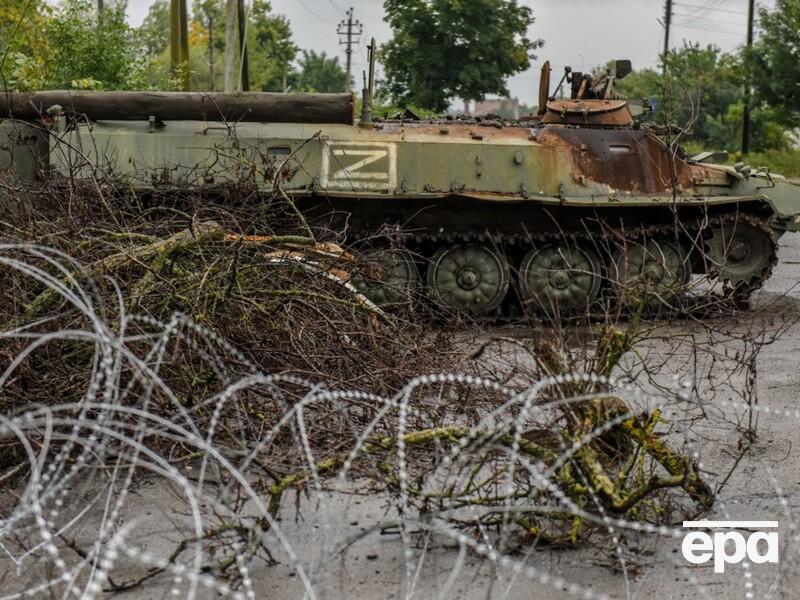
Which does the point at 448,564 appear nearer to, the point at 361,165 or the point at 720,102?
the point at 361,165

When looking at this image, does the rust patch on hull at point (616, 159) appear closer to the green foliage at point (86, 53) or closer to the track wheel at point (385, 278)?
the track wheel at point (385, 278)

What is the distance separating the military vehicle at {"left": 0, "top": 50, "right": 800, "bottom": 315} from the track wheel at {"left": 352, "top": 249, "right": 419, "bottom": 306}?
0.07 m

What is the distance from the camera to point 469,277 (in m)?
13.4

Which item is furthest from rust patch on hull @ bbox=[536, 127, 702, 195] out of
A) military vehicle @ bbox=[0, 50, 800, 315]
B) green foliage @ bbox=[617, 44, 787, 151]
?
green foliage @ bbox=[617, 44, 787, 151]

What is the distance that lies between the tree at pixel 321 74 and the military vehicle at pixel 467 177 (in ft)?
206

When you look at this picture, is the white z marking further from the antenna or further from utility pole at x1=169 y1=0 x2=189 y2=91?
utility pole at x1=169 y1=0 x2=189 y2=91

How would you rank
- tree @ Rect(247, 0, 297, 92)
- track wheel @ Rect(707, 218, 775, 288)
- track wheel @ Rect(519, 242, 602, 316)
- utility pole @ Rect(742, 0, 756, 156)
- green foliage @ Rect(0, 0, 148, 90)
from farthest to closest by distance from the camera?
tree @ Rect(247, 0, 297, 92), utility pole @ Rect(742, 0, 756, 156), green foliage @ Rect(0, 0, 148, 90), track wheel @ Rect(707, 218, 775, 288), track wheel @ Rect(519, 242, 602, 316)

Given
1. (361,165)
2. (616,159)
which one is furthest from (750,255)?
(361,165)

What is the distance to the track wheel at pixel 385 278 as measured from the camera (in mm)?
8328

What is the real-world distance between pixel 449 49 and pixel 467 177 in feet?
77.0

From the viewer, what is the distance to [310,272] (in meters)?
7.56

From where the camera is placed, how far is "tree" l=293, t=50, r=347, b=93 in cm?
7719

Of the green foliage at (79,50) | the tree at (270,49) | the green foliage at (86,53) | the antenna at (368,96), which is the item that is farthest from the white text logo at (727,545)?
the tree at (270,49)

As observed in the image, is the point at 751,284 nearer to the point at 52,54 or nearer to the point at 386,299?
the point at 386,299
